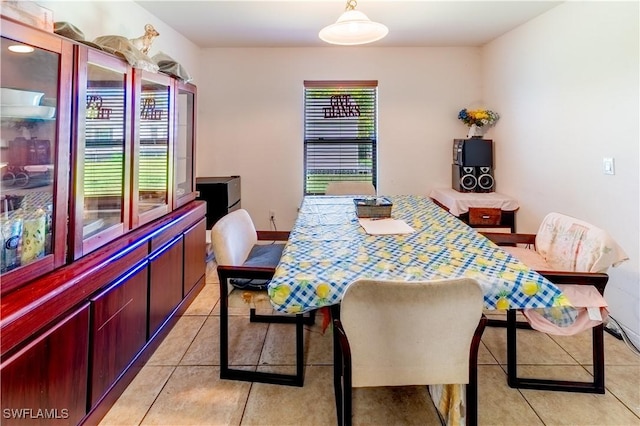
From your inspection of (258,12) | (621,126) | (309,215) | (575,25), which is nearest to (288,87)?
(258,12)

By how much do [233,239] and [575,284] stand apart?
5.76 feet

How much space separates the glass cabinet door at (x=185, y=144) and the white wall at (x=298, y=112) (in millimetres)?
1544

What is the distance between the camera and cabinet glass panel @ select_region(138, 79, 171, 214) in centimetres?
218

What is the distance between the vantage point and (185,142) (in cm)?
289

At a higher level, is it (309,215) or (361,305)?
(309,215)

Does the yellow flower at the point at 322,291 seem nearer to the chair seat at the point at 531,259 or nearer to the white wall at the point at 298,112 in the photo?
the chair seat at the point at 531,259

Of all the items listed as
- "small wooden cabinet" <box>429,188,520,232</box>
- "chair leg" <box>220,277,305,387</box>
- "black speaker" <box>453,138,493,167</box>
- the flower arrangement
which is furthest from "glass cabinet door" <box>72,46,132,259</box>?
the flower arrangement

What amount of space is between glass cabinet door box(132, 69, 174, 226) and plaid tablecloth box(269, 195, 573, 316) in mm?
948

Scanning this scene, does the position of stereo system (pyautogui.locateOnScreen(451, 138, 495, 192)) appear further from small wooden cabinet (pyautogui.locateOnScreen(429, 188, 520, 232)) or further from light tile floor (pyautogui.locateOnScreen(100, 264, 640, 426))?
light tile floor (pyautogui.locateOnScreen(100, 264, 640, 426))

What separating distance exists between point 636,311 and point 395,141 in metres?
2.87

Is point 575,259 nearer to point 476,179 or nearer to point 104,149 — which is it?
point 476,179

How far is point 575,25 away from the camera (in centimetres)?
278

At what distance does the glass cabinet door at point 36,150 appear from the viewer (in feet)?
4.28

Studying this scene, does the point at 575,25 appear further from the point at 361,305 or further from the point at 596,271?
the point at 361,305
